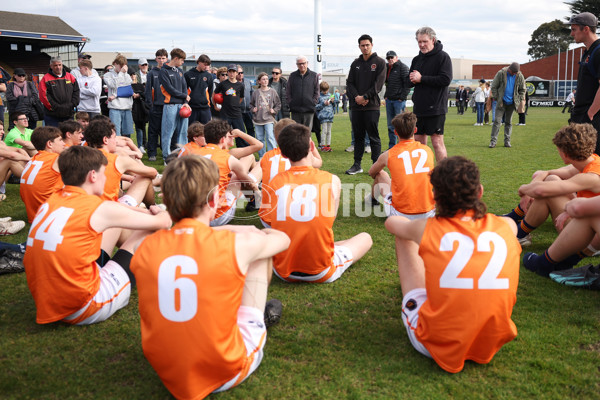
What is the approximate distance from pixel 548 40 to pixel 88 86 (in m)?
77.7

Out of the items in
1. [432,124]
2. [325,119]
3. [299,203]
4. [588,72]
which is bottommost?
[299,203]

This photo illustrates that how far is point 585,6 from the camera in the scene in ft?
170

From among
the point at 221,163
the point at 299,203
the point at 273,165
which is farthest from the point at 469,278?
the point at 221,163

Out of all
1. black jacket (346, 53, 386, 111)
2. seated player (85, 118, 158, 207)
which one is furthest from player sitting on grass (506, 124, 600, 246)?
black jacket (346, 53, 386, 111)

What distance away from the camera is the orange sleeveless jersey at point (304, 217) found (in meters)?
3.70

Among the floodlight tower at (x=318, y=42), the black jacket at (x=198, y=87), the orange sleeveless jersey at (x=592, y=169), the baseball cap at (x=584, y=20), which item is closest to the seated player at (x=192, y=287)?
the orange sleeveless jersey at (x=592, y=169)

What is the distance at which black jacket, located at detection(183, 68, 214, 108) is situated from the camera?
406 inches

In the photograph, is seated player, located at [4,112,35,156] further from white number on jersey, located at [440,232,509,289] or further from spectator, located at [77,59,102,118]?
white number on jersey, located at [440,232,509,289]

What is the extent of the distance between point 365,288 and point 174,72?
24.2ft

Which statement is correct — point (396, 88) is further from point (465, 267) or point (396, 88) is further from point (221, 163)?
point (465, 267)

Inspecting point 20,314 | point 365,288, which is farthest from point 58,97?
Answer: point 365,288

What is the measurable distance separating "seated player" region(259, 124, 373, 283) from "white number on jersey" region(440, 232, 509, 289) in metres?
1.40

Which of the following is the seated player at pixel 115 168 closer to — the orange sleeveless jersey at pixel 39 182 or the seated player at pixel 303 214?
the orange sleeveless jersey at pixel 39 182

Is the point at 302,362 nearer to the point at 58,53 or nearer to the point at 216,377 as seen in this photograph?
the point at 216,377
